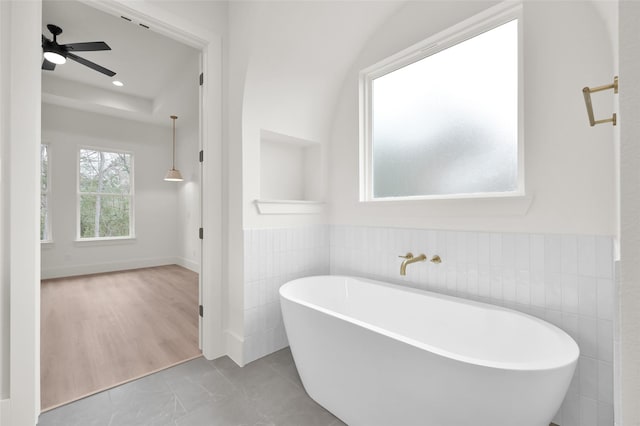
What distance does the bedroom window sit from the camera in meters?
4.90

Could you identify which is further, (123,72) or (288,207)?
(123,72)

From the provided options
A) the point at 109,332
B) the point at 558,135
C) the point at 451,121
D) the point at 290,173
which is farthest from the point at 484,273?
the point at 109,332

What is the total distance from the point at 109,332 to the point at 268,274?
A: 1749 millimetres

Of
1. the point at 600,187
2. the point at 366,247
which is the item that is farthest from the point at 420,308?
the point at 600,187

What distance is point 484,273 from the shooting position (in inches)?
68.1

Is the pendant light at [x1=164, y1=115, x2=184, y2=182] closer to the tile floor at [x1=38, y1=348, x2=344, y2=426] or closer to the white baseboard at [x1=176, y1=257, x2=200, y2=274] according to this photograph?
the white baseboard at [x1=176, y1=257, x2=200, y2=274]

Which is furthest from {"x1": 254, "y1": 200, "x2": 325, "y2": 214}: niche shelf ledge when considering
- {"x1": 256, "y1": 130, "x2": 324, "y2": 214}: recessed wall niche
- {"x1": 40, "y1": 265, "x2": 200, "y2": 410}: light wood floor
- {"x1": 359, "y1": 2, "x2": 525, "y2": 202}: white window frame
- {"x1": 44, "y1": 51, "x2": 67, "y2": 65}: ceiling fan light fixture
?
{"x1": 44, "y1": 51, "x2": 67, "y2": 65}: ceiling fan light fixture

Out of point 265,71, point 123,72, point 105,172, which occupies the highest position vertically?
point 123,72

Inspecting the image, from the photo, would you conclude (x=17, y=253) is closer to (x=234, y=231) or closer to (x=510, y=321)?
(x=234, y=231)

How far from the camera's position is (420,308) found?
1843 mm

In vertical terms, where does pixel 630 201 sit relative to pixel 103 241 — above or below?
above

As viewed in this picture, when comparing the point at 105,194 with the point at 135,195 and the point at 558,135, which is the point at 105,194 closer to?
the point at 135,195

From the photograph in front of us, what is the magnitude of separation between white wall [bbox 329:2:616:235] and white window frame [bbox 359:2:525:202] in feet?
0.12

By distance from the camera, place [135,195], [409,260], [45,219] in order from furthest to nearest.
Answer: [135,195] < [45,219] < [409,260]
